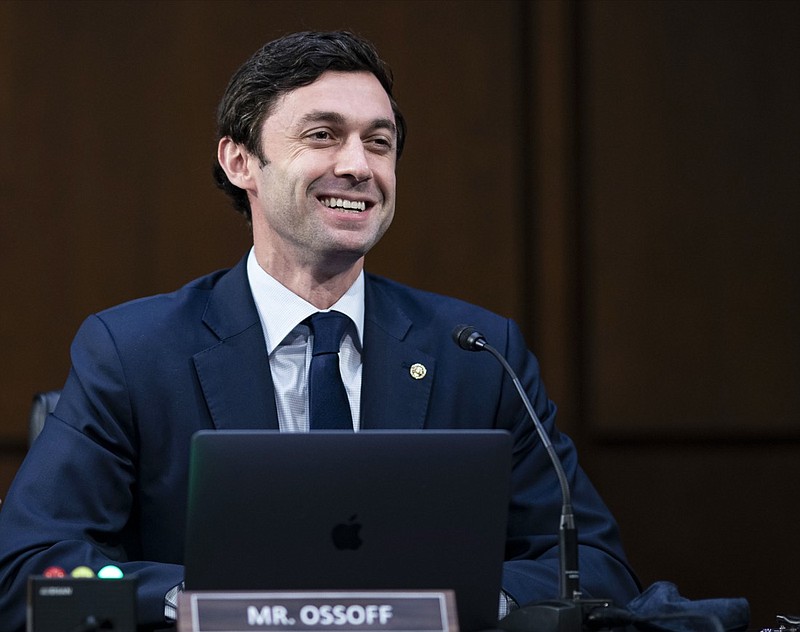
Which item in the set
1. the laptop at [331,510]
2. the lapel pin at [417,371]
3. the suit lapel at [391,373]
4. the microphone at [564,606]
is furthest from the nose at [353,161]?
the laptop at [331,510]

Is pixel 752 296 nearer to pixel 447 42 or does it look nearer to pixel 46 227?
pixel 447 42

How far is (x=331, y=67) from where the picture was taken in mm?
2215

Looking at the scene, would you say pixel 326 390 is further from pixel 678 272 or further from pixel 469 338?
pixel 678 272

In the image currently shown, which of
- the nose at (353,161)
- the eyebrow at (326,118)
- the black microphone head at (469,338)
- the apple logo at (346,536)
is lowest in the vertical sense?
the apple logo at (346,536)

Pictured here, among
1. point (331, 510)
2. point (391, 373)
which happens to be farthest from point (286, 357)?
point (331, 510)

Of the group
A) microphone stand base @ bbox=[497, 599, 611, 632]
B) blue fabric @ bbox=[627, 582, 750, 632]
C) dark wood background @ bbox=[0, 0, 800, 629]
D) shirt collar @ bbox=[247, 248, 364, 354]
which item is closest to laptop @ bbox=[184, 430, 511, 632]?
microphone stand base @ bbox=[497, 599, 611, 632]

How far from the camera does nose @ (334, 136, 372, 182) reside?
2.17 metres

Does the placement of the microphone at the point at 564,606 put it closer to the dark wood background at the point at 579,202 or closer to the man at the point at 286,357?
the man at the point at 286,357

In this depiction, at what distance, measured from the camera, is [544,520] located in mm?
2055

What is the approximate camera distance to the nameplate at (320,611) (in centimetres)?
128

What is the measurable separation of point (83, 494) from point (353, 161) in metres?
0.74

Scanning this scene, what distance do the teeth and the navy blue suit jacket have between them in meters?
0.18

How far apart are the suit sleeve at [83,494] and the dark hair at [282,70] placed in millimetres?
462

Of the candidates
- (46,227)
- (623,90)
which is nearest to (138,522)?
(46,227)
